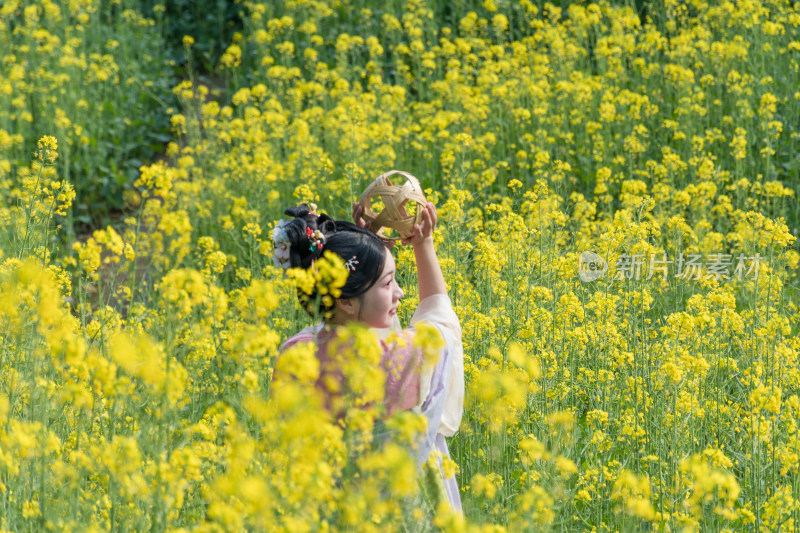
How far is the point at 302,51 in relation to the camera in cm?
920

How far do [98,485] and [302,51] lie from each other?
6893 millimetres

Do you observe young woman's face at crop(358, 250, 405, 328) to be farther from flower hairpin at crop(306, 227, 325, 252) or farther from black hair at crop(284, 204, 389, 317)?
flower hairpin at crop(306, 227, 325, 252)

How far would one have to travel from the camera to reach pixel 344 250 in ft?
8.43

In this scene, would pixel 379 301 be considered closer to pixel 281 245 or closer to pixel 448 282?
pixel 281 245

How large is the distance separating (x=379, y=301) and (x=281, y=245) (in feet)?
1.13

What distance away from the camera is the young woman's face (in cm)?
257

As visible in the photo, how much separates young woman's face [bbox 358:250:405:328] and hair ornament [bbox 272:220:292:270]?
0.27 metres

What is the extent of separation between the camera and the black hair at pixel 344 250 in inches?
101

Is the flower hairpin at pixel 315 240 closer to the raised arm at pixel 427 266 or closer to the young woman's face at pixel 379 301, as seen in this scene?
the young woman's face at pixel 379 301

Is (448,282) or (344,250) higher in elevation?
(344,250)

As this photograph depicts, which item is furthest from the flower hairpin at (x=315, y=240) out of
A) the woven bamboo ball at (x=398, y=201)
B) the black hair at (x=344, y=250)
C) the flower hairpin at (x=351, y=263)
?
the woven bamboo ball at (x=398, y=201)

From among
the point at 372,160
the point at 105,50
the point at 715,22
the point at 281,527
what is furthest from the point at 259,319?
the point at 105,50

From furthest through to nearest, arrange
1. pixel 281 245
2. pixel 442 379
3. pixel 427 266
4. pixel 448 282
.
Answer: pixel 448 282, pixel 427 266, pixel 281 245, pixel 442 379

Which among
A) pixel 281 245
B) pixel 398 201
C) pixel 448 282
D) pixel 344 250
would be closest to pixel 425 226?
pixel 398 201
